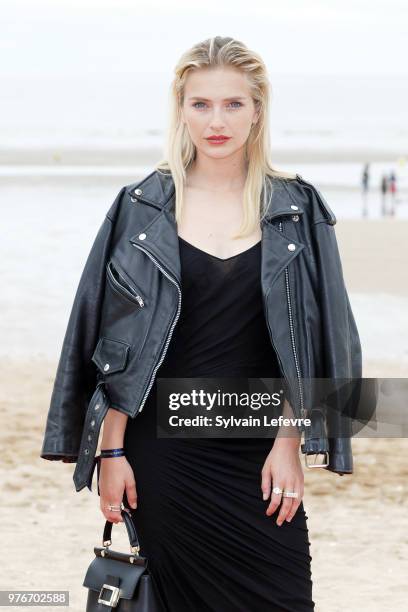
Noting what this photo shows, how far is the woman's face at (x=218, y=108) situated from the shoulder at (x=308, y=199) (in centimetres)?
21

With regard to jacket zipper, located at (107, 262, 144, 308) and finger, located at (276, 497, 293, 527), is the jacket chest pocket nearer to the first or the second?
jacket zipper, located at (107, 262, 144, 308)

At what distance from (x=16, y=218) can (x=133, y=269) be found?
21.8 meters

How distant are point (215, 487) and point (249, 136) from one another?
1.04 meters

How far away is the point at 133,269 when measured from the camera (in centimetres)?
351

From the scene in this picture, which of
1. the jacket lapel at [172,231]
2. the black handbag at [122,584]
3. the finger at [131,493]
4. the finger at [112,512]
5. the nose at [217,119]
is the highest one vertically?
the nose at [217,119]

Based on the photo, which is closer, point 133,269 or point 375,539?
point 133,269

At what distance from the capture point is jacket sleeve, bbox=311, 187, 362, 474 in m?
3.50

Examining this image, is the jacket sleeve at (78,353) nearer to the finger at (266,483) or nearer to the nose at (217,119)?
the nose at (217,119)

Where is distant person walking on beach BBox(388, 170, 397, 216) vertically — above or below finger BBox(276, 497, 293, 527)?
above

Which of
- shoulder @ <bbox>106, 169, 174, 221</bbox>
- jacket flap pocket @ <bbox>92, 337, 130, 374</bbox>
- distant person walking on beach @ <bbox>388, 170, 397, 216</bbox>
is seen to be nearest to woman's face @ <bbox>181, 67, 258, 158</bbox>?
shoulder @ <bbox>106, 169, 174, 221</bbox>

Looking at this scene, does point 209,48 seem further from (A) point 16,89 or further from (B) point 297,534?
(A) point 16,89

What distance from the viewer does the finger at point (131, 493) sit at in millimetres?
3553

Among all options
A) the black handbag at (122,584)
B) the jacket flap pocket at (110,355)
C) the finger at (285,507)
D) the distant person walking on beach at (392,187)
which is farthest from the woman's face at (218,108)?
the distant person walking on beach at (392,187)

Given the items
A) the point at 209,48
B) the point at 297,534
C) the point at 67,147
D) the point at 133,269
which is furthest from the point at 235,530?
the point at 67,147
